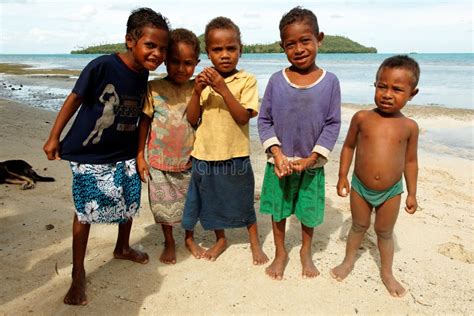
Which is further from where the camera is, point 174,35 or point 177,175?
point 177,175

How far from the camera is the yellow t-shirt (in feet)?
9.41

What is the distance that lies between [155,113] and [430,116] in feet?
31.8

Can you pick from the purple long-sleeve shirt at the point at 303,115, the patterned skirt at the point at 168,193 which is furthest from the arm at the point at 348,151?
the patterned skirt at the point at 168,193

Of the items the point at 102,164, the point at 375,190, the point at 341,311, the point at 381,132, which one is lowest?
the point at 341,311

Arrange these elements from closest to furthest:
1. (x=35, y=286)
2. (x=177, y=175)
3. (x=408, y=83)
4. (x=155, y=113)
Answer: (x=408, y=83) < (x=35, y=286) < (x=155, y=113) < (x=177, y=175)

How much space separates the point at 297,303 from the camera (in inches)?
105

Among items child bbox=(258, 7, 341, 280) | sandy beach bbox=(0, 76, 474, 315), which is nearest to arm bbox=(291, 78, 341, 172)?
child bbox=(258, 7, 341, 280)

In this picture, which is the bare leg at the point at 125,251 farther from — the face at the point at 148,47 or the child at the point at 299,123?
the face at the point at 148,47

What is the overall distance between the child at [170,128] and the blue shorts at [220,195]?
5.2 inches

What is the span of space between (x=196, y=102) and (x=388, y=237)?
1700mm

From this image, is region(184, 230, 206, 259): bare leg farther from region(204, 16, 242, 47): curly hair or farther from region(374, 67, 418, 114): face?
region(374, 67, 418, 114): face

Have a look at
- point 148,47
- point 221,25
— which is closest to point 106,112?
point 148,47

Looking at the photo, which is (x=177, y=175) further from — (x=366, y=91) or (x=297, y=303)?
(x=366, y=91)

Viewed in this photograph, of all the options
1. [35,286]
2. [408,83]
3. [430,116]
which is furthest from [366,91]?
[35,286]
